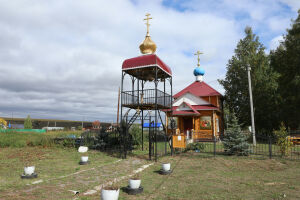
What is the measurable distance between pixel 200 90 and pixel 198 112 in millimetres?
3991

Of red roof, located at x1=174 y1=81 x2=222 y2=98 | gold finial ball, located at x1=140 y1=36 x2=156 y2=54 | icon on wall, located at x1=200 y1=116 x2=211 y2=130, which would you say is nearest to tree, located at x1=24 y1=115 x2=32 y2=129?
red roof, located at x1=174 y1=81 x2=222 y2=98

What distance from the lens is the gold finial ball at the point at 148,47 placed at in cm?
1411

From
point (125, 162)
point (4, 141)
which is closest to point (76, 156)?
point (125, 162)

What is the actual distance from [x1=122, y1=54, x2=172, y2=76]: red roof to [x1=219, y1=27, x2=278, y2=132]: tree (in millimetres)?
16305

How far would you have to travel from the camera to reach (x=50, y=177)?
864 centimetres

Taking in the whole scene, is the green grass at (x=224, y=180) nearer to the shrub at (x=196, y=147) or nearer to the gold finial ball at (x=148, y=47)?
the shrub at (x=196, y=147)

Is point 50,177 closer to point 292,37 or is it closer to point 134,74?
point 134,74

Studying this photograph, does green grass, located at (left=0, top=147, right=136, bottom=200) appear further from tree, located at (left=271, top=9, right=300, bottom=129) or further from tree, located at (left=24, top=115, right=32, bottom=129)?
tree, located at (left=271, top=9, right=300, bottom=129)

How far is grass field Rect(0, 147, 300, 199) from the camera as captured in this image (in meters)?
6.55

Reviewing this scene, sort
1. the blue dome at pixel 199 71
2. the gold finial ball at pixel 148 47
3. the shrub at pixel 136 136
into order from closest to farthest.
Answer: the gold finial ball at pixel 148 47 → the shrub at pixel 136 136 → the blue dome at pixel 199 71

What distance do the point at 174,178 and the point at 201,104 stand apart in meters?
17.5

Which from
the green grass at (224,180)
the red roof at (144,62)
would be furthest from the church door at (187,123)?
the green grass at (224,180)

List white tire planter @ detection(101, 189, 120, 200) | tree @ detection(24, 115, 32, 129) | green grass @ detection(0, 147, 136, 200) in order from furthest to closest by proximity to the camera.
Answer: tree @ detection(24, 115, 32, 129)
green grass @ detection(0, 147, 136, 200)
white tire planter @ detection(101, 189, 120, 200)

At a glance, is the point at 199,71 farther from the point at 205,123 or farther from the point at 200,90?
the point at 205,123
